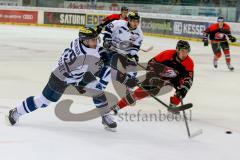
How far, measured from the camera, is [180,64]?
219 inches

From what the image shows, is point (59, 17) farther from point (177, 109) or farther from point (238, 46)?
point (177, 109)

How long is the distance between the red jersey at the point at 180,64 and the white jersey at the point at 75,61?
1.08 m

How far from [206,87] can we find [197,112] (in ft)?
6.91

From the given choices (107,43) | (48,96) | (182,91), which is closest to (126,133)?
(182,91)

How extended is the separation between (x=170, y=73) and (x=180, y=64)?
9.2 inches

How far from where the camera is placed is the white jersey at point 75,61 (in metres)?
4.69

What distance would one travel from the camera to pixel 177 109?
5.27 meters

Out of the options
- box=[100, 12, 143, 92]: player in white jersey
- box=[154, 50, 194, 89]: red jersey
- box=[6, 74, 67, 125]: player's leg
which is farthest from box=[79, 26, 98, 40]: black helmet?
box=[100, 12, 143, 92]: player in white jersey

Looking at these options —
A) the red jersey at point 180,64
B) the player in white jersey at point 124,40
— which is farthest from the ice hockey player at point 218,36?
the red jersey at point 180,64

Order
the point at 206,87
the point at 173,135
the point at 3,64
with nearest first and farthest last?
the point at 173,135 < the point at 206,87 < the point at 3,64

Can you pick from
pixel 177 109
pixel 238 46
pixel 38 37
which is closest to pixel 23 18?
pixel 38 37

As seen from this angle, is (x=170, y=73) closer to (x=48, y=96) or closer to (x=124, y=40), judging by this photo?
(x=124, y=40)

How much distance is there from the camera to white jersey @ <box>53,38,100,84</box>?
4.69m

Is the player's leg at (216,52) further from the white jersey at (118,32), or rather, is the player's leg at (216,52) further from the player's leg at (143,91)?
the player's leg at (143,91)
